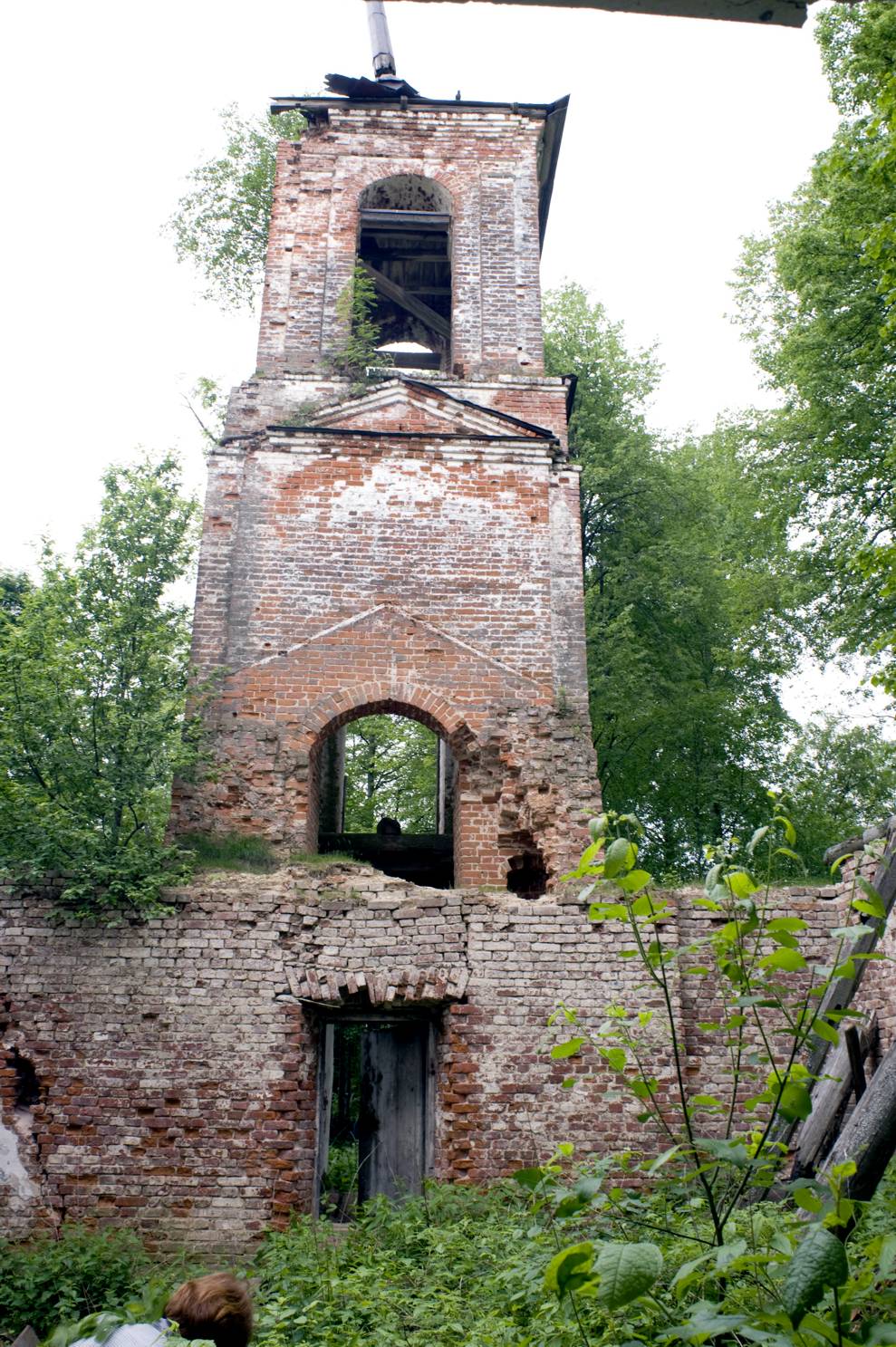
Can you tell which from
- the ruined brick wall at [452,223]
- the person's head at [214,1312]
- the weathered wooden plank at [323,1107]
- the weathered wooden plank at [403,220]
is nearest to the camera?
the person's head at [214,1312]

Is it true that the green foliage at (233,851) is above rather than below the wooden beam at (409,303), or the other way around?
below

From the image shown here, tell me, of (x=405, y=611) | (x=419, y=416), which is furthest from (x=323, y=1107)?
(x=419, y=416)

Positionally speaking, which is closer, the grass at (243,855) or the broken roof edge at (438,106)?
the grass at (243,855)

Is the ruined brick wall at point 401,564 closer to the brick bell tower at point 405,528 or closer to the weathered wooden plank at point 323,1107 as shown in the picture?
the brick bell tower at point 405,528

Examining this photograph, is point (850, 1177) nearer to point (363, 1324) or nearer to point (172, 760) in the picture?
point (363, 1324)

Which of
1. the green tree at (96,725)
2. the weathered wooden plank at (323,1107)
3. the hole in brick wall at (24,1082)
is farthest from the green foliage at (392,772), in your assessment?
the hole in brick wall at (24,1082)

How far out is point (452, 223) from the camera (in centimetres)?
1184

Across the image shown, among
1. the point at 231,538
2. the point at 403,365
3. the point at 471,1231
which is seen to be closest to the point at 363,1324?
the point at 471,1231

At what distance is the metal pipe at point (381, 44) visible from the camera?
1359 centimetres

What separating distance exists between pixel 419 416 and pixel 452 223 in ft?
9.80

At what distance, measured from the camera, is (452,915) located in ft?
24.7

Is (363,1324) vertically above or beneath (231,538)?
beneath

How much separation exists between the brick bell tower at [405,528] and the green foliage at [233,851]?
13 centimetres

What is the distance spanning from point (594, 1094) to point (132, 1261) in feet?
10.2
